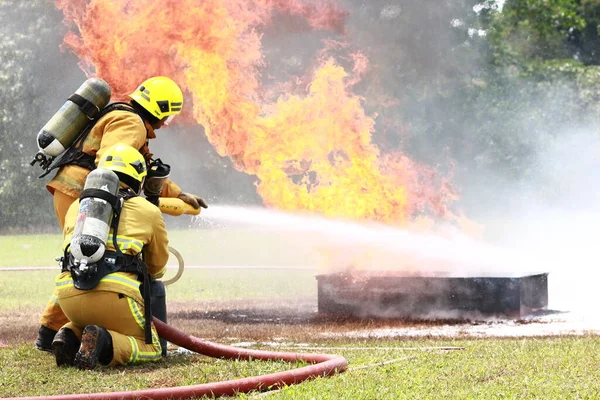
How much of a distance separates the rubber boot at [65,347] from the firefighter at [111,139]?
90 centimetres

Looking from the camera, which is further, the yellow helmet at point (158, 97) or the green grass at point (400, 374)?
the yellow helmet at point (158, 97)

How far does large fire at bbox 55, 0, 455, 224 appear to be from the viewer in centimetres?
1123

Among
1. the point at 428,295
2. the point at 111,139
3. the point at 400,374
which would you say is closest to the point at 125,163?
the point at 111,139

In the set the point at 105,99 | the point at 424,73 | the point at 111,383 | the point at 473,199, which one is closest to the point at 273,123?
the point at 105,99

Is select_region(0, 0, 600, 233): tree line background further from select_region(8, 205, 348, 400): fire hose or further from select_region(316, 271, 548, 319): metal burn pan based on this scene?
select_region(8, 205, 348, 400): fire hose

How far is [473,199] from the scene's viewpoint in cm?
3138

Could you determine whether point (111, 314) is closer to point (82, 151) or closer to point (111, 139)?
point (111, 139)

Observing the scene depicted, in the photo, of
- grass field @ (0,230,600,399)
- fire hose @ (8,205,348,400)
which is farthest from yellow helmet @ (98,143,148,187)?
grass field @ (0,230,600,399)

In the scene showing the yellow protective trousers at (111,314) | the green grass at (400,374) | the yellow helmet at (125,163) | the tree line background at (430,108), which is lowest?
the green grass at (400,374)

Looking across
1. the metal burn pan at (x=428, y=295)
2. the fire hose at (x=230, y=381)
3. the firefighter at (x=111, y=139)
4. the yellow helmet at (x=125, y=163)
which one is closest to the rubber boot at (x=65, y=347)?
the fire hose at (x=230, y=381)

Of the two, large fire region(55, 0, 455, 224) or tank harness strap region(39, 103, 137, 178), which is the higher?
large fire region(55, 0, 455, 224)

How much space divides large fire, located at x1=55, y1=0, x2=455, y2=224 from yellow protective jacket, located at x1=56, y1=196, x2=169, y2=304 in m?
4.40

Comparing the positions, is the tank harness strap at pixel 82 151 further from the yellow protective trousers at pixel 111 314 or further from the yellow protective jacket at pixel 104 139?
the yellow protective trousers at pixel 111 314

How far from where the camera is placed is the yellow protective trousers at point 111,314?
6871mm
